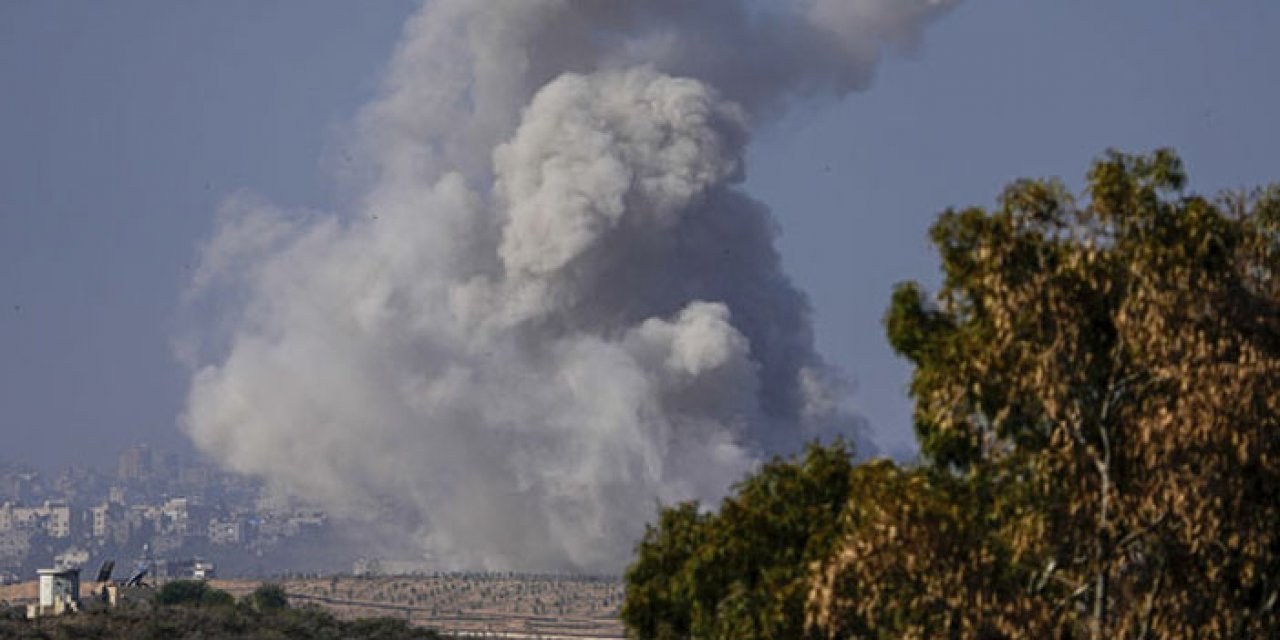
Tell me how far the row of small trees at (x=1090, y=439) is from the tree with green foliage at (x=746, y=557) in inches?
77.6

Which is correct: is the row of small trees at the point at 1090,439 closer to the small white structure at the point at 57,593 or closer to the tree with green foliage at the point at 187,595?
the small white structure at the point at 57,593

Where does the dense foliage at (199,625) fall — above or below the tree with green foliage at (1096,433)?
above

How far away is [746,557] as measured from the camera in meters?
33.7

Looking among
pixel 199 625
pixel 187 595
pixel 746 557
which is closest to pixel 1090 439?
pixel 746 557

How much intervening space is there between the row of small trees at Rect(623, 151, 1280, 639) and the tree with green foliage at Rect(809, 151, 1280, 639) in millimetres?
30

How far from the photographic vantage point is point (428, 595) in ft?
630

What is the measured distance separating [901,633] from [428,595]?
165736 mm

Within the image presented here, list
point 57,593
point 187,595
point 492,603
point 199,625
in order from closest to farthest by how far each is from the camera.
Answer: point 199,625, point 57,593, point 187,595, point 492,603

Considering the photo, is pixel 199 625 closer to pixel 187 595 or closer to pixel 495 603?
pixel 187 595

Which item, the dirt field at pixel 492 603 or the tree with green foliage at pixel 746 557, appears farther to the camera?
the dirt field at pixel 492 603

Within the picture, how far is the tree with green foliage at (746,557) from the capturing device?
3206 centimetres

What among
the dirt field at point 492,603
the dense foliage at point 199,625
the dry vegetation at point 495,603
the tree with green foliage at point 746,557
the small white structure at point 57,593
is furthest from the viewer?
the dry vegetation at point 495,603

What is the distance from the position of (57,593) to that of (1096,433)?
240 ft

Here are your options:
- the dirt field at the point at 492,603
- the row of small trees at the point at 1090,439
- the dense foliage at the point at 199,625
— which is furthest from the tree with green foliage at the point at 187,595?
the row of small trees at the point at 1090,439
